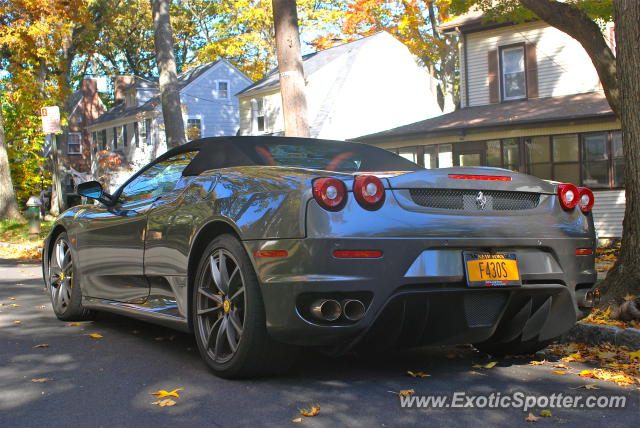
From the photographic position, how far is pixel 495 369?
15.3 ft

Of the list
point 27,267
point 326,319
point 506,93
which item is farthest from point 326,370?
point 506,93

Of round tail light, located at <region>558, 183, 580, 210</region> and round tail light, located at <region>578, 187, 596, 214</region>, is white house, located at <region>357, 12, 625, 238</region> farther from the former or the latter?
round tail light, located at <region>558, 183, 580, 210</region>

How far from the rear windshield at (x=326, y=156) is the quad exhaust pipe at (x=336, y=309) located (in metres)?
1.36

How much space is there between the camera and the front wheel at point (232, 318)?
4.05 metres

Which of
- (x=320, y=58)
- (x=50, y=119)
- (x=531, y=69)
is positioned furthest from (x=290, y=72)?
(x=320, y=58)

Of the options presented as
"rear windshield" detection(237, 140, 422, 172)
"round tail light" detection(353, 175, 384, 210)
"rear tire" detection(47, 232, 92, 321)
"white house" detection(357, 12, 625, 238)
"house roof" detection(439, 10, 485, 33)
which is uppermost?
"house roof" detection(439, 10, 485, 33)

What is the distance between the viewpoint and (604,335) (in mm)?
5449

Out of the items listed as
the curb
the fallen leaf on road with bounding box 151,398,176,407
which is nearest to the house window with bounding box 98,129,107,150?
the curb

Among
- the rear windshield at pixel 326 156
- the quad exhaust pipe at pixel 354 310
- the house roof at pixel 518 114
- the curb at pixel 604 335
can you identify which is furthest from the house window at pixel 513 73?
the quad exhaust pipe at pixel 354 310

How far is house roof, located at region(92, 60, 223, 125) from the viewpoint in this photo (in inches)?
1716

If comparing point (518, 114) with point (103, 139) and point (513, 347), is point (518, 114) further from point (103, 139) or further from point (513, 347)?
point (103, 139)

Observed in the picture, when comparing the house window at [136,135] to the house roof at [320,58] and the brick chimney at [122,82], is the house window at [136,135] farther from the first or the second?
the house roof at [320,58]
